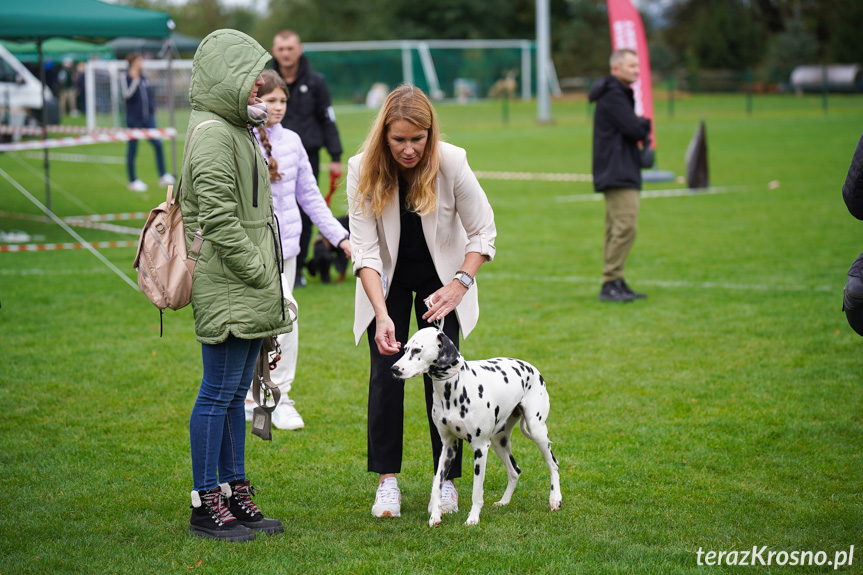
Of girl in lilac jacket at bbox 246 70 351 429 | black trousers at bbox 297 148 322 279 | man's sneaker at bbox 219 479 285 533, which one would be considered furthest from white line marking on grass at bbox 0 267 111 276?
man's sneaker at bbox 219 479 285 533

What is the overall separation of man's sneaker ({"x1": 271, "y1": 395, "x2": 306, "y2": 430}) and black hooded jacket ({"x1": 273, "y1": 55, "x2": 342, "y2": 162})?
159 inches

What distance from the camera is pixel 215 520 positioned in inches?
160

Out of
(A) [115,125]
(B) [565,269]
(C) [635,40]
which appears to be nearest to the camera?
(B) [565,269]

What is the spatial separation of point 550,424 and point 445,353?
2002 mm

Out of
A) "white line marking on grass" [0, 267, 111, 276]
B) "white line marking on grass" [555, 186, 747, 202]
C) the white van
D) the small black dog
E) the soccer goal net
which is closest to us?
the small black dog

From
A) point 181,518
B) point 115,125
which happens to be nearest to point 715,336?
point 181,518

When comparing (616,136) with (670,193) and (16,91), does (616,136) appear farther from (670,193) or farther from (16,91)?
(16,91)

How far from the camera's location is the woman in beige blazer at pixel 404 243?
3.96 m

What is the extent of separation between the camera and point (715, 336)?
772 cm

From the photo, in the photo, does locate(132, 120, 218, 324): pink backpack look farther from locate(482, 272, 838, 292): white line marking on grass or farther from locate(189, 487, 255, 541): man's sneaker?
locate(482, 272, 838, 292): white line marking on grass

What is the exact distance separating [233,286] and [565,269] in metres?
7.33

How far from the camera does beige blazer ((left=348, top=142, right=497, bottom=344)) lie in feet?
13.5

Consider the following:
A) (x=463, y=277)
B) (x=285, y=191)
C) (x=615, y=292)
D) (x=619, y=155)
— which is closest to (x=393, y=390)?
(x=463, y=277)

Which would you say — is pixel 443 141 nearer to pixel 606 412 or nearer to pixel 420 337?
pixel 420 337
